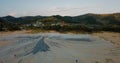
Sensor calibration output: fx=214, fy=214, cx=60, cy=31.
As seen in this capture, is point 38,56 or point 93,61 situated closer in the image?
point 93,61

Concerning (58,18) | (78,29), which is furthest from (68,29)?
(58,18)

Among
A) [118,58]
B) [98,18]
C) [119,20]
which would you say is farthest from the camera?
[98,18]

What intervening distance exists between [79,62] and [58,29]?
37.0 m

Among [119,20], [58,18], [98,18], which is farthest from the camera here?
[58,18]

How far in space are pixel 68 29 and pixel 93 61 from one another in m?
35.5

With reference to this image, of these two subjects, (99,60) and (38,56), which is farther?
(38,56)

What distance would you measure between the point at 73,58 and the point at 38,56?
2.72 metres

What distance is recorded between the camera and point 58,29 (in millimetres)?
51312

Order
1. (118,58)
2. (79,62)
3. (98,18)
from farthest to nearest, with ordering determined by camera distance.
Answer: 1. (98,18)
2. (118,58)
3. (79,62)

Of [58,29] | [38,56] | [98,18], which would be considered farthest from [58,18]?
[38,56]

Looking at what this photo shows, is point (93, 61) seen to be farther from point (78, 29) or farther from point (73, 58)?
point (78, 29)

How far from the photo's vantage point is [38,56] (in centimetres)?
1634

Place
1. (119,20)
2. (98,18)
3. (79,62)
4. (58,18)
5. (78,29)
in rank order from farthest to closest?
(58,18), (98,18), (119,20), (78,29), (79,62)

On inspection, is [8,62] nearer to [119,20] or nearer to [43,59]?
[43,59]
